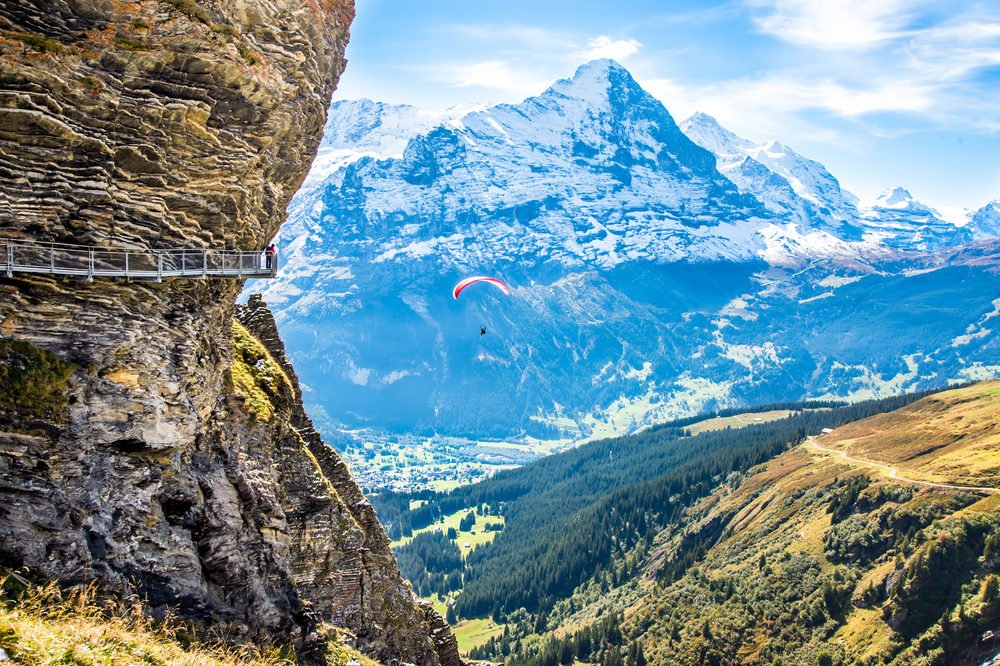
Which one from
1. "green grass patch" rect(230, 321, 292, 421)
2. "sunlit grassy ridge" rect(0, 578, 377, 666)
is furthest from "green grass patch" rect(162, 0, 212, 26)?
"sunlit grassy ridge" rect(0, 578, 377, 666)

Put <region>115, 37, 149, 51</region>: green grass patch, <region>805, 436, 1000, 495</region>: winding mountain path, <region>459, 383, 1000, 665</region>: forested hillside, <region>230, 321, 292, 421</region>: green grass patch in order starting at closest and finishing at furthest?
<region>115, 37, 149, 51</region>: green grass patch < <region>230, 321, 292, 421</region>: green grass patch < <region>459, 383, 1000, 665</region>: forested hillside < <region>805, 436, 1000, 495</region>: winding mountain path

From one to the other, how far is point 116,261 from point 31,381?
5.17 metres

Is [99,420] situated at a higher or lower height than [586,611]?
higher

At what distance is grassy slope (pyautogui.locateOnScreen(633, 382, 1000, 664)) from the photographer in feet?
331

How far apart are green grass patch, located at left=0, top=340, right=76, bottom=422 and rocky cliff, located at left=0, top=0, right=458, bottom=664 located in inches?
2.1

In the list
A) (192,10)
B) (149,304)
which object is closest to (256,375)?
(149,304)

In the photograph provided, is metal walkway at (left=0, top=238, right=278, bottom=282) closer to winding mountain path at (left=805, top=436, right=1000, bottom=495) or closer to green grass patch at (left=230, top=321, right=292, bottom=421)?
green grass patch at (left=230, top=321, right=292, bottom=421)

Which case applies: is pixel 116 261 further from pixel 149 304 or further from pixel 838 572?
pixel 838 572

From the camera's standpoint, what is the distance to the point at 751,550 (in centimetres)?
15062

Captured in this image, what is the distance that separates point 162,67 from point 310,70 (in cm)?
900

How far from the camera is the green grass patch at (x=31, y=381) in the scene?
22.6 m

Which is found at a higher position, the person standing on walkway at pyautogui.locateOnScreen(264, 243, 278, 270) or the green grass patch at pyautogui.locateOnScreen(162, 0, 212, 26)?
the green grass patch at pyautogui.locateOnScreen(162, 0, 212, 26)

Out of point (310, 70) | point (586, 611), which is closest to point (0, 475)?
point (310, 70)

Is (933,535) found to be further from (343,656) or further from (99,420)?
(99,420)
